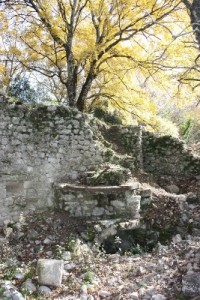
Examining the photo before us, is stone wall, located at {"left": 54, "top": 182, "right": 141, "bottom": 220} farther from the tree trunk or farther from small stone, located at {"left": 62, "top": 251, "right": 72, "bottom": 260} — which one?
the tree trunk

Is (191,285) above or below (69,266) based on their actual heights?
above

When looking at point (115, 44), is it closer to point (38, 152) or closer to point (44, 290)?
point (38, 152)

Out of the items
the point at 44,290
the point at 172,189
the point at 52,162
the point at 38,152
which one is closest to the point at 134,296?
the point at 44,290

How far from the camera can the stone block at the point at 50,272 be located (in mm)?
4703

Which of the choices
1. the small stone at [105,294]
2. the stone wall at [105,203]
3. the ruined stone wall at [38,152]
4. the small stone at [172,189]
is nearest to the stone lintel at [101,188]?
the stone wall at [105,203]

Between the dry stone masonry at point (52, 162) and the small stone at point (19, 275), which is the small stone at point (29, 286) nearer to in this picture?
the small stone at point (19, 275)

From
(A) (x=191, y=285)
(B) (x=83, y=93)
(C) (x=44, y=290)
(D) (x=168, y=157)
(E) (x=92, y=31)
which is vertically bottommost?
(C) (x=44, y=290)

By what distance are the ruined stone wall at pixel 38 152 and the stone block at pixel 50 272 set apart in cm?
250

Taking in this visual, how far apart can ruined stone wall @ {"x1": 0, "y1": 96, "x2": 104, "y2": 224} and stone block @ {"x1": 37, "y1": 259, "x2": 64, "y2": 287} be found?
2499mm

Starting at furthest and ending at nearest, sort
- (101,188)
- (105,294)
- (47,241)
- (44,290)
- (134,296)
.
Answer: (101,188) < (47,241) < (44,290) < (105,294) < (134,296)

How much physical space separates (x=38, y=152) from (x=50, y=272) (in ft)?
10.4

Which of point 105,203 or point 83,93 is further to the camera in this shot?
point 83,93

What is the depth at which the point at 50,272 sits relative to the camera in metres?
4.79

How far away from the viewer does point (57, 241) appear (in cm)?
646
